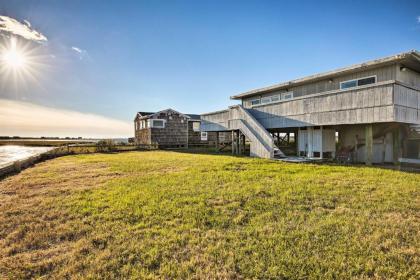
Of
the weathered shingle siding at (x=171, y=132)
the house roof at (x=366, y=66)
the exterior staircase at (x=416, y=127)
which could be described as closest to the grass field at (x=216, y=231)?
the exterior staircase at (x=416, y=127)

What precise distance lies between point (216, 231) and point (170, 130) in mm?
27661

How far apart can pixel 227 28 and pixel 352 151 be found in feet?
40.7

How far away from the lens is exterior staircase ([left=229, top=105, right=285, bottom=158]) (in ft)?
45.4

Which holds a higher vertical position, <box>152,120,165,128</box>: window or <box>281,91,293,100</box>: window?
<box>281,91,293,100</box>: window

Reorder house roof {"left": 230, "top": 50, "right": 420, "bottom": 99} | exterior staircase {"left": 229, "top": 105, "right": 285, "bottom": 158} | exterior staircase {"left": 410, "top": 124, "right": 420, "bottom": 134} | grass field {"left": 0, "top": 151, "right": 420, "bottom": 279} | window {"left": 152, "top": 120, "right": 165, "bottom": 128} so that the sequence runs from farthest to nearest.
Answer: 1. window {"left": 152, "top": 120, "right": 165, "bottom": 128}
2. exterior staircase {"left": 229, "top": 105, "right": 285, "bottom": 158}
3. exterior staircase {"left": 410, "top": 124, "right": 420, "bottom": 134}
4. house roof {"left": 230, "top": 50, "right": 420, "bottom": 99}
5. grass field {"left": 0, "top": 151, "right": 420, "bottom": 279}

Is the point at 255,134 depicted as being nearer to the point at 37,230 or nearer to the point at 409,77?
the point at 409,77

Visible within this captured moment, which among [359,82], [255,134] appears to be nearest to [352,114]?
[359,82]

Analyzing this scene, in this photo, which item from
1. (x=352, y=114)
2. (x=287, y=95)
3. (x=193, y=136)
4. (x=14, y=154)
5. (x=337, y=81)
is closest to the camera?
(x=352, y=114)

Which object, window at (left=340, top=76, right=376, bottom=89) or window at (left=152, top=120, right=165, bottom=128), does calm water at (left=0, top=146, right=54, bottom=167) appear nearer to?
window at (left=152, top=120, right=165, bottom=128)

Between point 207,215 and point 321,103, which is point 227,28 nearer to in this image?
point 321,103

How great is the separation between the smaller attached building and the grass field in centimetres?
2275

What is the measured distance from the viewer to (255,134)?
14938 mm

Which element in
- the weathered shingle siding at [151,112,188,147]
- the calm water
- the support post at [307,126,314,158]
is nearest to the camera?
the support post at [307,126,314,158]

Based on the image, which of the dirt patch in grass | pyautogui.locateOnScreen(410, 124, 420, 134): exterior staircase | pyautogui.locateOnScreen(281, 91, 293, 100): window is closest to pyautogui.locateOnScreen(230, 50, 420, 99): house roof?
pyautogui.locateOnScreen(281, 91, 293, 100): window
